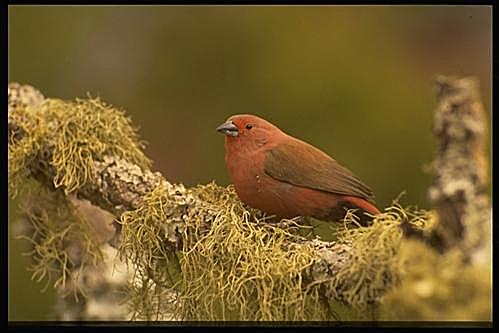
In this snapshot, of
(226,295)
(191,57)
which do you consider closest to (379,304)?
(226,295)

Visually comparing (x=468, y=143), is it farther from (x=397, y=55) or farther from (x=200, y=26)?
(x=200, y=26)

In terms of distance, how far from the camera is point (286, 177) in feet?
4.22

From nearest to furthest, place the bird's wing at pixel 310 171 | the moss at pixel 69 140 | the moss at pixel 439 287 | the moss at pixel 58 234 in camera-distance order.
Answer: the moss at pixel 439 287 → the bird's wing at pixel 310 171 → the moss at pixel 69 140 → the moss at pixel 58 234

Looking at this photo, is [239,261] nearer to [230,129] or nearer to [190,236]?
[190,236]

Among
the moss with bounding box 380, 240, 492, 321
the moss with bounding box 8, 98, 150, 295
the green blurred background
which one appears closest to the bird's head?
the moss with bounding box 8, 98, 150, 295

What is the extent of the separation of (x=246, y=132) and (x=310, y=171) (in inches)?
4.9

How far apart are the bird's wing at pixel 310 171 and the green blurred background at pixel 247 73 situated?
0.59 m

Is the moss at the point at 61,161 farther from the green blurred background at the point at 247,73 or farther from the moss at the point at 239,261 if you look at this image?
the green blurred background at the point at 247,73

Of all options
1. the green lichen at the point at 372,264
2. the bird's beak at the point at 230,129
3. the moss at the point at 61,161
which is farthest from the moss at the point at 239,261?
the moss at the point at 61,161

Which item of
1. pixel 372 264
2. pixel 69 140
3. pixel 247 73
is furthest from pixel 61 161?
pixel 247 73

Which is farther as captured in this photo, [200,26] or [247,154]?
[200,26]

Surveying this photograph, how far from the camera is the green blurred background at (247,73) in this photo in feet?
6.61

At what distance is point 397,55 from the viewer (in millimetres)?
2115
